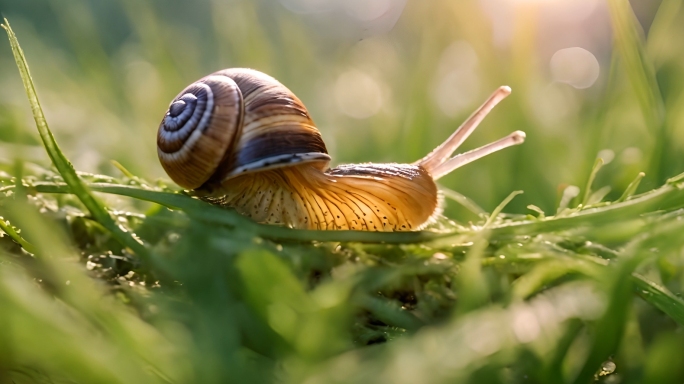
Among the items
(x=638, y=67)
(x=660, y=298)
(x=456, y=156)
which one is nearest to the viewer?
(x=660, y=298)

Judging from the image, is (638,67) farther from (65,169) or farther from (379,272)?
(65,169)

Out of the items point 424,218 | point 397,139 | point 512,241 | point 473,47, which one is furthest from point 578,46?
point 512,241

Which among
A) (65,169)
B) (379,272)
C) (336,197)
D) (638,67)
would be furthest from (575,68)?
(65,169)

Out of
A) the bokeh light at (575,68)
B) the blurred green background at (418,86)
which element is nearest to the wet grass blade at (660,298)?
the blurred green background at (418,86)

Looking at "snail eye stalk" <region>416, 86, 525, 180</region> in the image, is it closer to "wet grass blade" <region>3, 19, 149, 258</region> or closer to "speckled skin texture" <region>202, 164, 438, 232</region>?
"speckled skin texture" <region>202, 164, 438, 232</region>

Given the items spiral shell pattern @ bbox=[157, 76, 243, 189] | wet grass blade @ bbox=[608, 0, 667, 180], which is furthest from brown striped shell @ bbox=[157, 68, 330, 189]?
wet grass blade @ bbox=[608, 0, 667, 180]

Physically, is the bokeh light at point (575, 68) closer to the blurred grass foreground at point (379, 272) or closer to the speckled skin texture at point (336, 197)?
the blurred grass foreground at point (379, 272)
